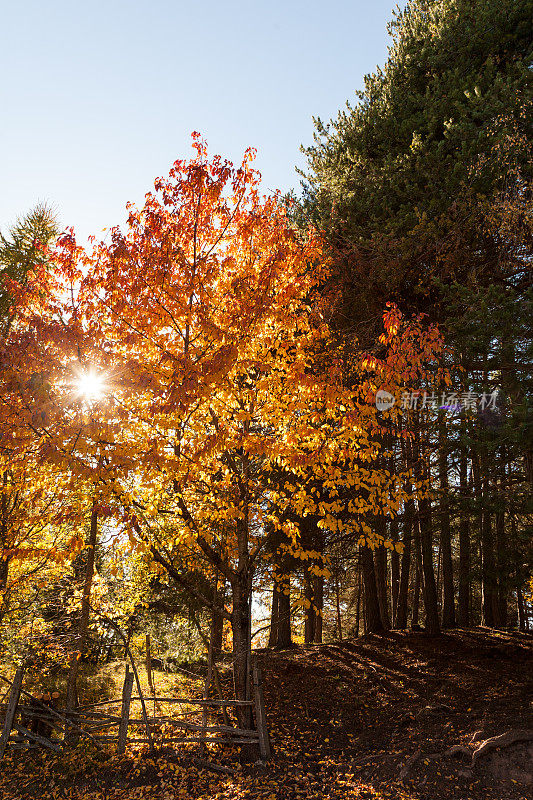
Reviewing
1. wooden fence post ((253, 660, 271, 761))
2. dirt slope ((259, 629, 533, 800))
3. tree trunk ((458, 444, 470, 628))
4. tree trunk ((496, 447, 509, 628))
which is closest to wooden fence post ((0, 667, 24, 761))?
wooden fence post ((253, 660, 271, 761))

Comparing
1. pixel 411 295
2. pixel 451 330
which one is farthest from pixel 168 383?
pixel 411 295

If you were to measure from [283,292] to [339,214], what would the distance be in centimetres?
478

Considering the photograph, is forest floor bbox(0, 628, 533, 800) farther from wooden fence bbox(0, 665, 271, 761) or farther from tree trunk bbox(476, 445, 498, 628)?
tree trunk bbox(476, 445, 498, 628)

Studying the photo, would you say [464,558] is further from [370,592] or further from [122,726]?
[122,726]

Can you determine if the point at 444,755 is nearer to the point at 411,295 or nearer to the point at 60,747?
the point at 60,747

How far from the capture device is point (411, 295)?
1120cm

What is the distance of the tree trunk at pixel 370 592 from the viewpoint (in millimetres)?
14902

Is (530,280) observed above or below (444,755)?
above

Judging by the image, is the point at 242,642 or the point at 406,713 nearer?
the point at 242,642

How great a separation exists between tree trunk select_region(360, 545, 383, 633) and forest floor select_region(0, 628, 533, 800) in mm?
3411

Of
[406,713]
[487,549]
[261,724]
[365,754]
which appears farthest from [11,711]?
[487,549]

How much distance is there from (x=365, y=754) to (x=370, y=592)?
8.24 meters

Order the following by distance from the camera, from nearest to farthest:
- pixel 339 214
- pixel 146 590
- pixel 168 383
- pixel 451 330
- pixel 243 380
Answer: pixel 168 383, pixel 451 330, pixel 243 380, pixel 339 214, pixel 146 590

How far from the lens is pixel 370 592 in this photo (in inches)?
608
